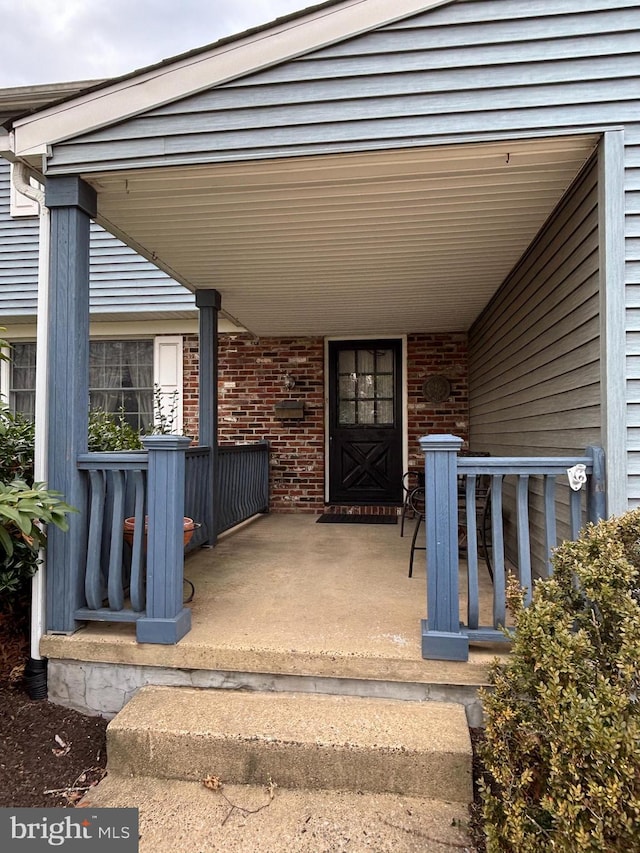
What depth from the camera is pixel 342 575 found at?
338 cm

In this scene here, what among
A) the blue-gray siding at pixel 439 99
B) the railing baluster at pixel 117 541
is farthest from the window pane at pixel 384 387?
the railing baluster at pixel 117 541

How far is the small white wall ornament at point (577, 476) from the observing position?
2090 mm

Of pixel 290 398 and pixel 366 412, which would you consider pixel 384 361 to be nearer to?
pixel 366 412

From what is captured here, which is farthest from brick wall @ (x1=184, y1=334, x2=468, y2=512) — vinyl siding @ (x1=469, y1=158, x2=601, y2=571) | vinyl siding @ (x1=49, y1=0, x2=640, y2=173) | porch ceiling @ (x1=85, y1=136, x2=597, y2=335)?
vinyl siding @ (x1=49, y1=0, x2=640, y2=173)

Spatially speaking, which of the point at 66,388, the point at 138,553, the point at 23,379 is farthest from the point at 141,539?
the point at 23,379

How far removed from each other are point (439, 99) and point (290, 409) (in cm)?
398

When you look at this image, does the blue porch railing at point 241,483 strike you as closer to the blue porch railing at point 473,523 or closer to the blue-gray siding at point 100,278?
the blue-gray siding at point 100,278

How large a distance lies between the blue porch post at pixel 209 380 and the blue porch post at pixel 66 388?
1697 millimetres

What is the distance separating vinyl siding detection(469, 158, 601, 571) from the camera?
90.7 inches

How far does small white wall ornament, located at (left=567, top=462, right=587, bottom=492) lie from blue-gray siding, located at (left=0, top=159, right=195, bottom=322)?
4451 mm

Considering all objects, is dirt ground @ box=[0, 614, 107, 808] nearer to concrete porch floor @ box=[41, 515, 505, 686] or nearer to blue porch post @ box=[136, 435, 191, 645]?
concrete porch floor @ box=[41, 515, 505, 686]

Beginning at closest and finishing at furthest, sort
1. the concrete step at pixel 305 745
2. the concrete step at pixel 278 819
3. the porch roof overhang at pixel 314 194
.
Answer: the concrete step at pixel 278 819
the concrete step at pixel 305 745
the porch roof overhang at pixel 314 194

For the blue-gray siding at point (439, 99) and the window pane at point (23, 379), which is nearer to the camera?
the blue-gray siding at point (439, 99)

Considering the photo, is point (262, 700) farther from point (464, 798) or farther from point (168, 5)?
point (168, 5)
